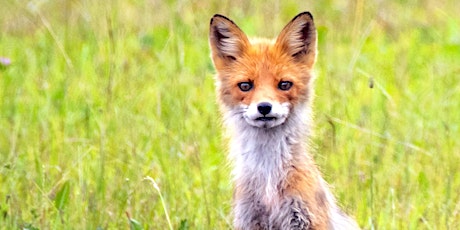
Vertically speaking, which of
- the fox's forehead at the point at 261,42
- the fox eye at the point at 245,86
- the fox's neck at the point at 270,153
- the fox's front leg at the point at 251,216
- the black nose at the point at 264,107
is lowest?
the fox's front leg at the point at 251,216

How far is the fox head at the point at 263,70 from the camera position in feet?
18.7

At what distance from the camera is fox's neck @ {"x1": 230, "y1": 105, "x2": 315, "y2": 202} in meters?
5.86

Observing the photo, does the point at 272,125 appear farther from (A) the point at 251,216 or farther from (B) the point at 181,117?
(B) the point at 181,117

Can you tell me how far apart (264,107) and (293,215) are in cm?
58

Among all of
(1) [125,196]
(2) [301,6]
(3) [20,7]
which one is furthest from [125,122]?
(2) [301,6]

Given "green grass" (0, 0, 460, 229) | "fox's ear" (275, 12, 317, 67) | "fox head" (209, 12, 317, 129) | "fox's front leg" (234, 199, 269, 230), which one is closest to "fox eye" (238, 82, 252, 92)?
"fox head" (209, 12, 317, 129)

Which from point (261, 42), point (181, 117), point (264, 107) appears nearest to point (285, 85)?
point (264, 107)

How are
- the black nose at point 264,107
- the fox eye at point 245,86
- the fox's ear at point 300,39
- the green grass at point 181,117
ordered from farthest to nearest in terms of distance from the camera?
the green grass at point 181,117
the fox's ear at point 300,39
the fox eye at point 245,86
the black nose at point 264,107

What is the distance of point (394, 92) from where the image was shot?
8.91 m

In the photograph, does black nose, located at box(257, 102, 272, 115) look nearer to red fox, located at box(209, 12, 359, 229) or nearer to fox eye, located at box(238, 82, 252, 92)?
red fox, located at box(209, 12, 359, 229)

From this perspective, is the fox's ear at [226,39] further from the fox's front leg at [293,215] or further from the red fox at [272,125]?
the fox's front leg at [293,215]

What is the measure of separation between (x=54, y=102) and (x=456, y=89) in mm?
3031

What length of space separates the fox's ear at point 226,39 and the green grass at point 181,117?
702 millimetres

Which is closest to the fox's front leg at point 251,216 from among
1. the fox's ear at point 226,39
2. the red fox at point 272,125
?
the red fox at point 272,125
